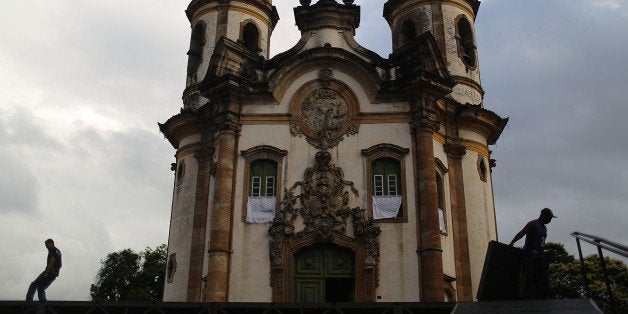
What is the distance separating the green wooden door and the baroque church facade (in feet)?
0.11

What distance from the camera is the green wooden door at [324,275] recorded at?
19141 millimetres

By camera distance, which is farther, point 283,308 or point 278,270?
point 278,270

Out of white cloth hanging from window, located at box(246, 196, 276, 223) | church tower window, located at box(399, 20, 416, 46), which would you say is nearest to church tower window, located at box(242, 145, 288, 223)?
white cloth hanging from window, located at box(246, 196, 276, 223)

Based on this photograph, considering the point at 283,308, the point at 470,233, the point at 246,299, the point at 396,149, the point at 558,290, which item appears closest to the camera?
the point at 283,308

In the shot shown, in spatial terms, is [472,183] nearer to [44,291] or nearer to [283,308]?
[283,308]

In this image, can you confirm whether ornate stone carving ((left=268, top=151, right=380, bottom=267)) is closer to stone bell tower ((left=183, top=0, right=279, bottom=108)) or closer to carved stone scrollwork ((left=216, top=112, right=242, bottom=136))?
carved stone scrollwork ((left=216, top=112, right=242, bottom=136))

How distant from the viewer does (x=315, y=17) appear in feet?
75.2

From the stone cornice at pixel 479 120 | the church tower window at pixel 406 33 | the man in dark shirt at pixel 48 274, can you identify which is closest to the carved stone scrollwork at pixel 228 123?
the stone cornice at pixel 479 120

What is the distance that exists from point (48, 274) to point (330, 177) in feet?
30.9

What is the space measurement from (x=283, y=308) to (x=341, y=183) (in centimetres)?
813

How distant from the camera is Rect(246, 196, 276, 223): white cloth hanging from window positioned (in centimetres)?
1991

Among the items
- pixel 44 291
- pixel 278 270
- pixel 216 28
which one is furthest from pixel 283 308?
pixel 216 28

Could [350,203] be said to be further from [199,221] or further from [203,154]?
[203,154]

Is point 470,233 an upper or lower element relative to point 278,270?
upper
